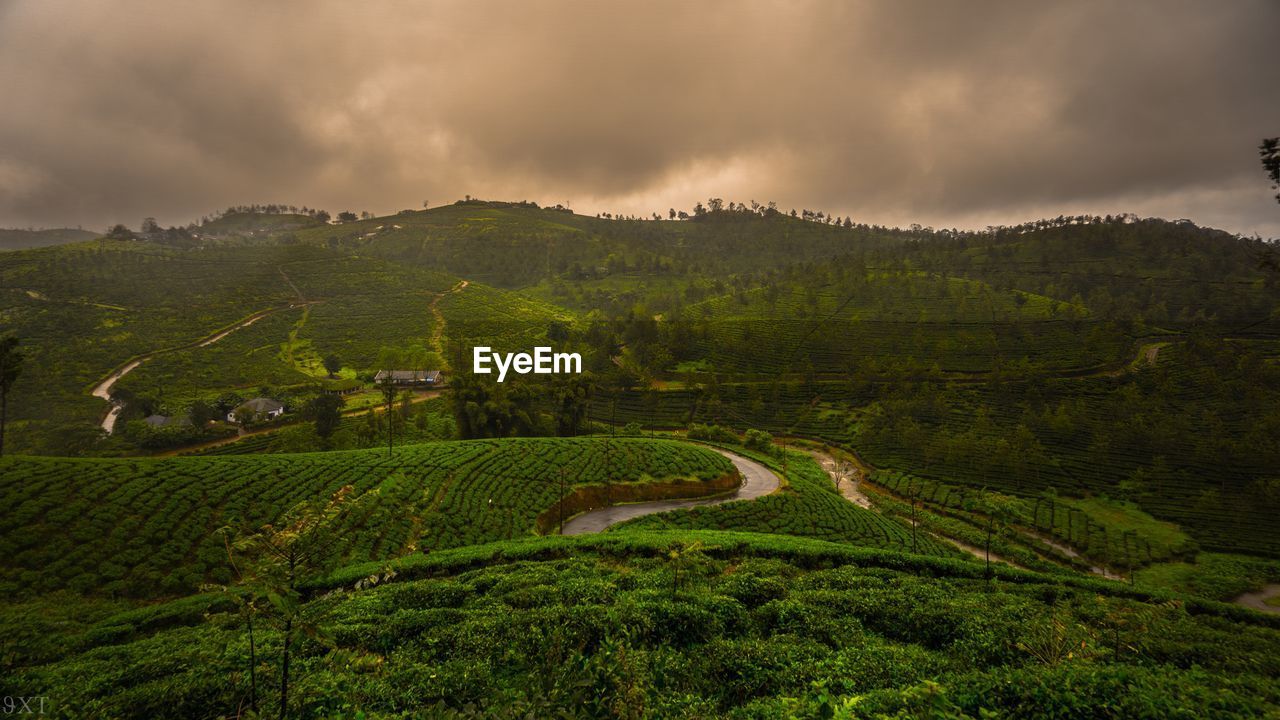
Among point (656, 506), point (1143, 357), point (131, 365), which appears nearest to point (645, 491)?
point (656, 506)

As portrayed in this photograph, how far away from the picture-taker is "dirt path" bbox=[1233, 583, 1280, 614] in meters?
28.5

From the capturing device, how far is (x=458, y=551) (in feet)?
65.3

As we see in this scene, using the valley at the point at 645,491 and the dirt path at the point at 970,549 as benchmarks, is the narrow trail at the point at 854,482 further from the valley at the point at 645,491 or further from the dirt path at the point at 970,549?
the valley at the point at 645,491

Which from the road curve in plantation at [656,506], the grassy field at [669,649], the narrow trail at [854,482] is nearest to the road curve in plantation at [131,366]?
the road curve in plantation at [656,506]

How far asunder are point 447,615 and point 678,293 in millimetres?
138315

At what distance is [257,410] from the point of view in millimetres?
54031

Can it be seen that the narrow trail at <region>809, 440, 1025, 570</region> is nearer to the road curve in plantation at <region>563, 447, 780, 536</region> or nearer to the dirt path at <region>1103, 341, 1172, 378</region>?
the road curve in plantation at <region>563, 447, 780, 536</region>

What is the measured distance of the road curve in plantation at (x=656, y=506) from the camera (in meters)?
30.5

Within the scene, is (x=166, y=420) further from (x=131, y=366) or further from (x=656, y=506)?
(x=656, y=506)

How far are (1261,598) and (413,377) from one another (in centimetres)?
9221

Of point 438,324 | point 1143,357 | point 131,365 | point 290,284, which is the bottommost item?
point 131,365

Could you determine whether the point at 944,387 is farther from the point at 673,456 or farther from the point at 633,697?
the point at 633,697

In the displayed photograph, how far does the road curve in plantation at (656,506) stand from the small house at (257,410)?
46.1m

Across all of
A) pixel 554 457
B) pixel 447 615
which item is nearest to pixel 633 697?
pixel 447 615
